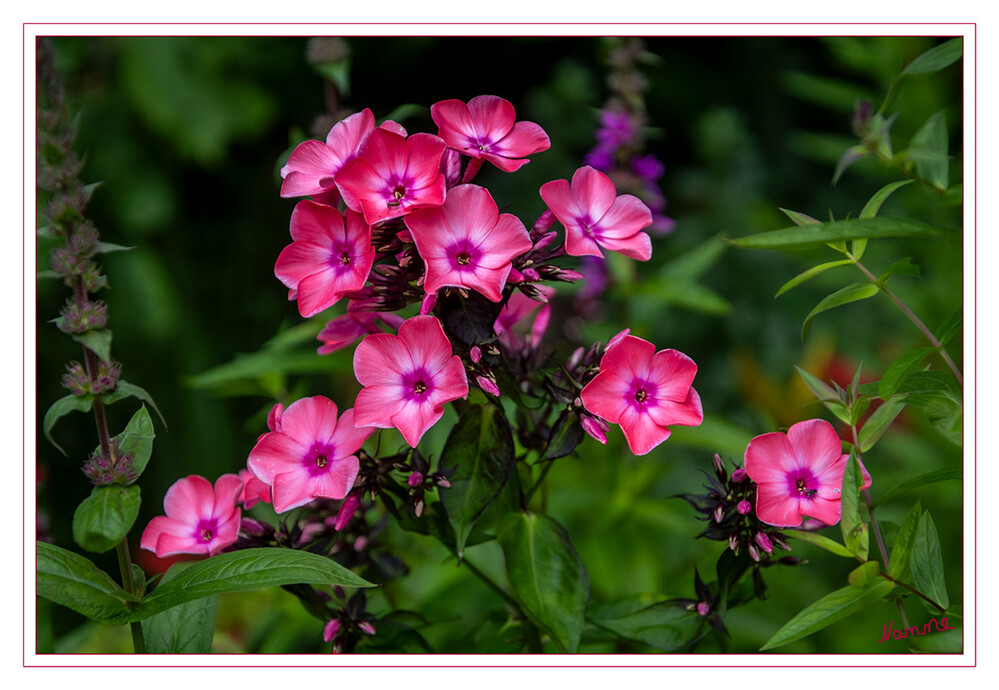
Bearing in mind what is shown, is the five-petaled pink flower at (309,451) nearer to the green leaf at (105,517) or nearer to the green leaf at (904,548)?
the green leaf at (105,517)

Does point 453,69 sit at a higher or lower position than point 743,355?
higher

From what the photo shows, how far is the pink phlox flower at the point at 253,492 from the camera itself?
0.74 metres

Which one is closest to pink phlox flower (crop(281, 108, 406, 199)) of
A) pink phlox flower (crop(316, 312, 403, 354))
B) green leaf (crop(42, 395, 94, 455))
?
pink phlox flower (crop(316, 312, 403, 354))

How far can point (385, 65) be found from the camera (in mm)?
2426

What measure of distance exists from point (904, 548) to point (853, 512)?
8cm

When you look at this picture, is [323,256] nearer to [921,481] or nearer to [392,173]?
[392,173]

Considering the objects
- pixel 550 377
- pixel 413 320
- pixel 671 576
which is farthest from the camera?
pixel 671 576

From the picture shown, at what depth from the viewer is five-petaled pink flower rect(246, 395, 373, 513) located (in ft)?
2.27

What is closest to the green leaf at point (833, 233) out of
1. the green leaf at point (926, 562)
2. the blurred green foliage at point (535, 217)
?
the green leaf at point (926, 562)

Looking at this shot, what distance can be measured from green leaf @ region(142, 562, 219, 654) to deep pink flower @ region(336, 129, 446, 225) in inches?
15.8

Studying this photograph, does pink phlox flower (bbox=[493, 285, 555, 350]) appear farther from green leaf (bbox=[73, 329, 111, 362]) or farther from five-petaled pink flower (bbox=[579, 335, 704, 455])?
green leaf (bbox=[73, 329, 111, 362])

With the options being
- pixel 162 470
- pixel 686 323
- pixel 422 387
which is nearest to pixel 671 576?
pixel 422 387

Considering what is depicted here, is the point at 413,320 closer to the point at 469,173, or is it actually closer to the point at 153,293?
the point at 469,173

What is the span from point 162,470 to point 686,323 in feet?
5.53
